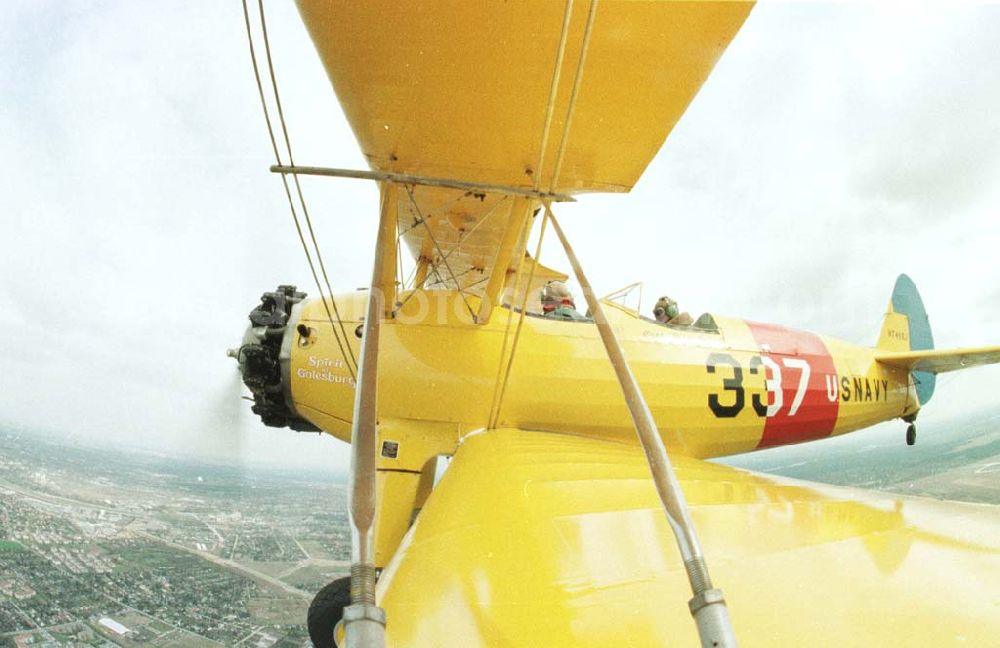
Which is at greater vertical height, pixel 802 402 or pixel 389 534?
pixel 802 402

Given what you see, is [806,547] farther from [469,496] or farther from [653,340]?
[653,340]

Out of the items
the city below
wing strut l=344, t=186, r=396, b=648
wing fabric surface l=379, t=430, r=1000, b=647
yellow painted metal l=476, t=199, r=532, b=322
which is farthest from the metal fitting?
the city below

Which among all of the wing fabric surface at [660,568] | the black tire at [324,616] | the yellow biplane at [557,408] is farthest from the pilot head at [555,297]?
the black tire at [324,616]

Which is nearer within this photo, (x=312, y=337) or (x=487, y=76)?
(x=487, y=76)

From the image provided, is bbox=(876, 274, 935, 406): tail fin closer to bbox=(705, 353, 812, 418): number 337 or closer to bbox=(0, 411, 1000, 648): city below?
bbox=(0, 411, 1000, 648): city below

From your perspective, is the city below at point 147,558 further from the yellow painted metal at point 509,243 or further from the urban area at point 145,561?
the yellow painted metal at point 509,243

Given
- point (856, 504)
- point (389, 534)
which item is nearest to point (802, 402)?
point (856, 504)

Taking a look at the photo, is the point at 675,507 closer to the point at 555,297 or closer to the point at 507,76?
the point at 507,76
